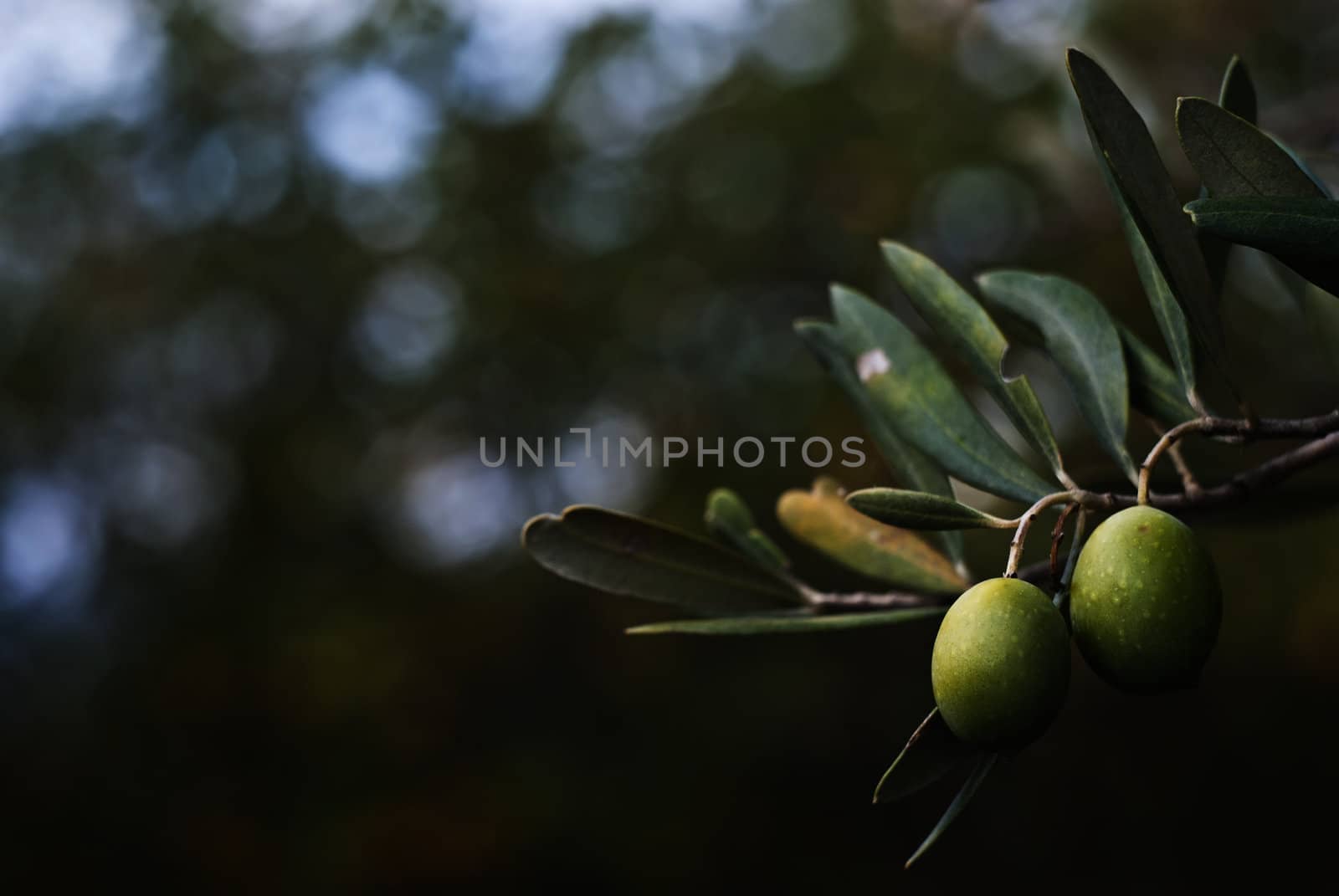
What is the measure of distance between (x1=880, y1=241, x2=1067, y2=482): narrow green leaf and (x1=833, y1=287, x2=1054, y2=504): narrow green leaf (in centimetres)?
2

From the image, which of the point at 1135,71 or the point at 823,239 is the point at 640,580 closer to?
the point at 1135,71

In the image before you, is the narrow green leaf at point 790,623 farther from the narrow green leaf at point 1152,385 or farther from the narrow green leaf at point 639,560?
the narrow green leaf at point 1152,385

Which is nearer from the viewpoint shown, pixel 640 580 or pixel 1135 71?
pixel 640 580

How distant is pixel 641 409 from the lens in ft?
9.91

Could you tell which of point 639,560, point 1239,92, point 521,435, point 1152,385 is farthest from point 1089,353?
point 521,435

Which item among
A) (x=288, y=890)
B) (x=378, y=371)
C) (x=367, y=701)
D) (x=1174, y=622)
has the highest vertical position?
(x=378, y=371)

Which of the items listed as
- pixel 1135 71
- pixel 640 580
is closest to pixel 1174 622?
pixel 640 580

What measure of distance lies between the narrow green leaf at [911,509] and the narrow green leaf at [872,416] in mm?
158

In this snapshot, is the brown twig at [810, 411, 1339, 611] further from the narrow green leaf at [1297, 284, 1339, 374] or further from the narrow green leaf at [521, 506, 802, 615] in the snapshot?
the narrow green leaf at [1297, 284, 1339, 374]

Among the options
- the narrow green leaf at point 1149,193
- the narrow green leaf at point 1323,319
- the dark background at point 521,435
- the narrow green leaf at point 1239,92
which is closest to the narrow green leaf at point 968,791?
the narrow green leaf at point 1149,193

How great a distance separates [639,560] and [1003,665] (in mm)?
256

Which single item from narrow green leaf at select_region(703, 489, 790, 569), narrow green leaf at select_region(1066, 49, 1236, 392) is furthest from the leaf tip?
narrow green leaf at select_region(1066, 49, 1236, 392)

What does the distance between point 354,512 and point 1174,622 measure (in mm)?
3144

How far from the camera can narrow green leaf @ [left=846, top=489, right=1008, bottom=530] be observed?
422 mm
